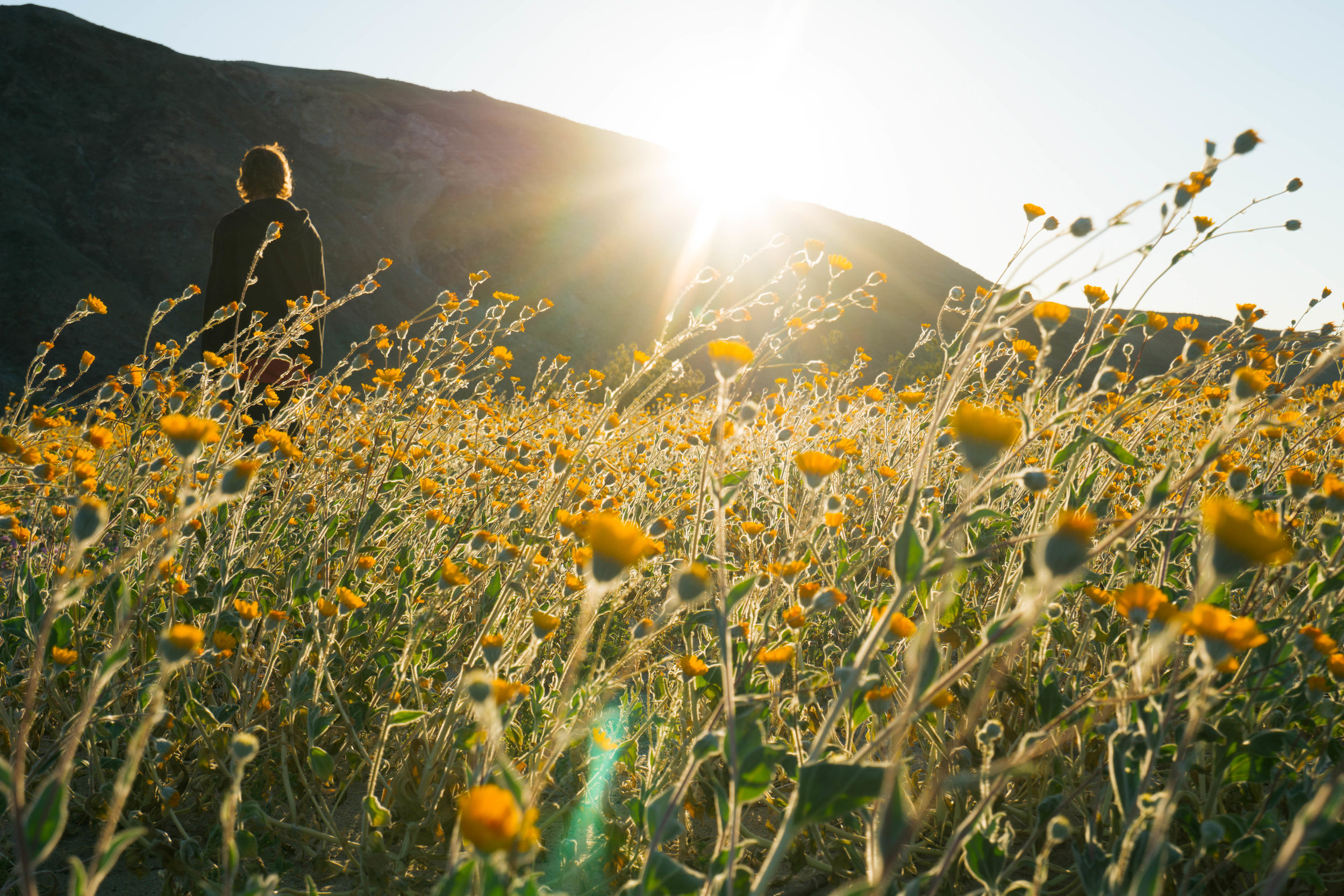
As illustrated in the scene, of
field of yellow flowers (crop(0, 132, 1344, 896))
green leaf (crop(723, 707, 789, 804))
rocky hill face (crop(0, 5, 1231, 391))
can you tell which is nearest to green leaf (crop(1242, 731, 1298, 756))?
field of yellow flowers (crop(0, 132, 1344, 896))

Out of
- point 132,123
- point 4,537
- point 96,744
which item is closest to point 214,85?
point 132,123

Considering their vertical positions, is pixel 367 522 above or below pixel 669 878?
below

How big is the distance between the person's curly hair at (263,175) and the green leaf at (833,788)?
4727mm

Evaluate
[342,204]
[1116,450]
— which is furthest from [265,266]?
[342,204]

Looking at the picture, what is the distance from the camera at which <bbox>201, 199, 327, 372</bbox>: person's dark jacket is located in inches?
163

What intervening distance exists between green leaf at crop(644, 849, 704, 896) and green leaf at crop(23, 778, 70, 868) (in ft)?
2.03

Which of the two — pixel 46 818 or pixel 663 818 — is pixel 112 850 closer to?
pixel 46 818

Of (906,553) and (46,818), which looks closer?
(46,818)

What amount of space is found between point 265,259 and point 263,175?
521mm

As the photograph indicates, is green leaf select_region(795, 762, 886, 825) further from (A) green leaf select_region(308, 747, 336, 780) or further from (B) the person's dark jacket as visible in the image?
(B) the person's dark jacket

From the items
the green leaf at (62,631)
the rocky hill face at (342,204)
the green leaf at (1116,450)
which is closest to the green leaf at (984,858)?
the green leaf at (1116,450)

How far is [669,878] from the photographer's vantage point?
2.64ft

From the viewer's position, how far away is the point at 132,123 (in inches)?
909

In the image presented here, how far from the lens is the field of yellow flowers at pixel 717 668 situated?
0.82 metres
